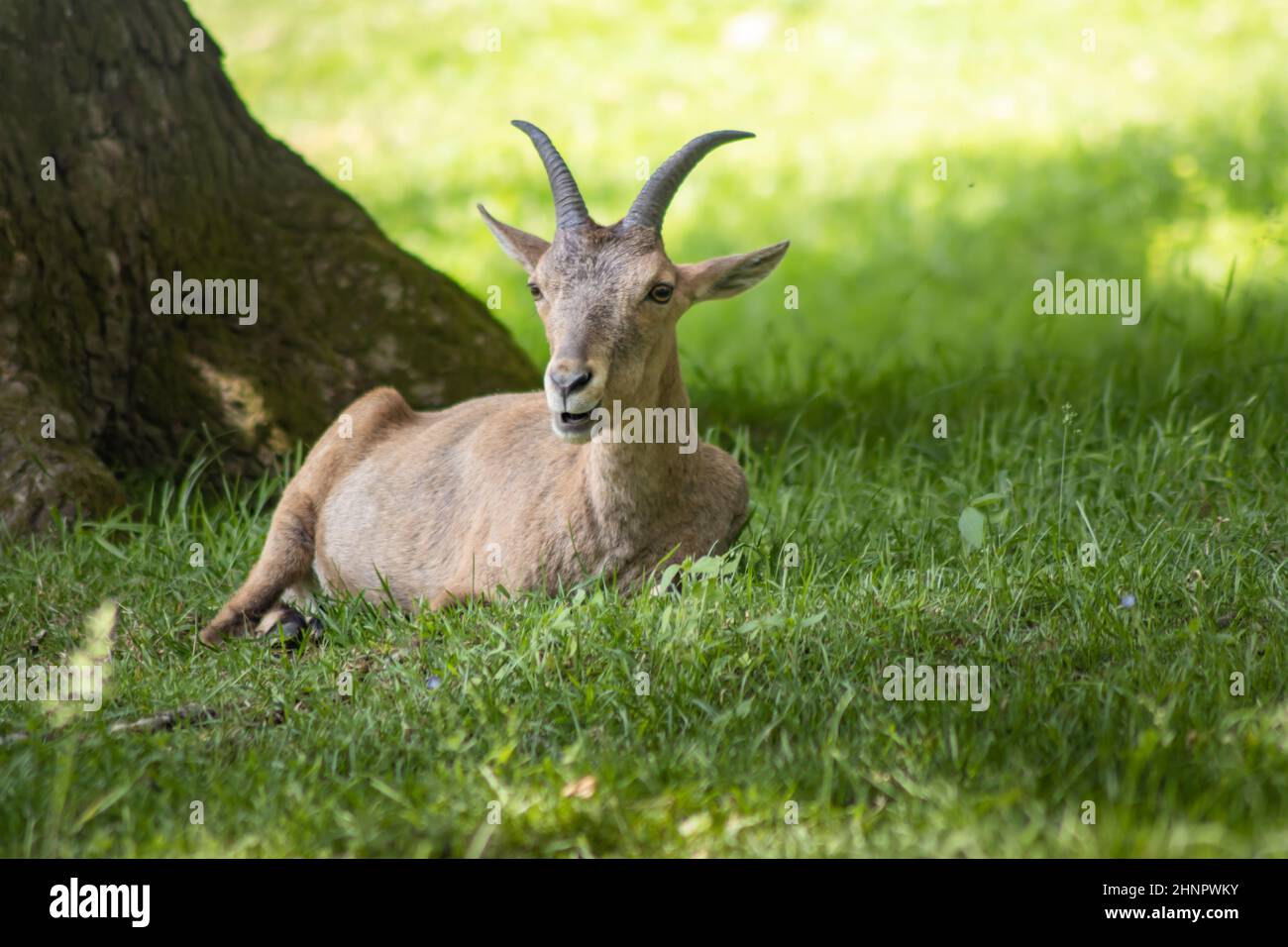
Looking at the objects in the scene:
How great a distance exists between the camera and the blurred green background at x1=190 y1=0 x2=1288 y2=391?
1013 centimetres

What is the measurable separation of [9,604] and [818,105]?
994cm

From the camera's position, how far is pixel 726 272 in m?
5.84

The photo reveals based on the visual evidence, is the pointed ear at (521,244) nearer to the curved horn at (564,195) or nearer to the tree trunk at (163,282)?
the curved horn at (564,195)

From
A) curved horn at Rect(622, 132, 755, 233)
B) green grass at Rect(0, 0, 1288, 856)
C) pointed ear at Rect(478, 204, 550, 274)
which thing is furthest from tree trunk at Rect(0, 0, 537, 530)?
curved horn at Rect(622, 132, 755, 233)

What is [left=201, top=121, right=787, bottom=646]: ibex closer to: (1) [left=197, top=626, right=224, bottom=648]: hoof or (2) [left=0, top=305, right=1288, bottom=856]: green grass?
(1) [left=197, top=626, right=224, bottom=648]: hoof

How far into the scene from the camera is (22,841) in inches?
146

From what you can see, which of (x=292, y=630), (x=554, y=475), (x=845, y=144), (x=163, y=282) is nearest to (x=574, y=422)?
(x=554, y=475)

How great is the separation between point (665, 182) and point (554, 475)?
1246 mm

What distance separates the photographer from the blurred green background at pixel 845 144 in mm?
10133

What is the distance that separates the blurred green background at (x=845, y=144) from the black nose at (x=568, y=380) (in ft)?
11.1

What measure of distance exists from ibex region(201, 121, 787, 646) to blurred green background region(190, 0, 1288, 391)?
8.01ft
